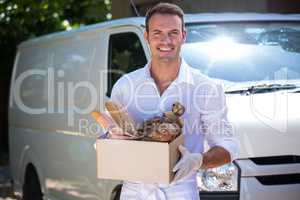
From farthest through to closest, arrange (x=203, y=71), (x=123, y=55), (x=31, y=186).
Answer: (x=31, y=186)
(x=123, y=55)
(x=203, y=71)

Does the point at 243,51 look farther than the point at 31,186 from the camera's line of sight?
No

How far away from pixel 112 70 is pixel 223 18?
1087 mm

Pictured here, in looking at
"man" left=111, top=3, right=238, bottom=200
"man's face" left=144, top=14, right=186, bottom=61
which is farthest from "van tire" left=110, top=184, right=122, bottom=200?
"man's face" left=144, top=14, right=186, bottom=61

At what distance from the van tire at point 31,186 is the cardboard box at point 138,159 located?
4.88 meters

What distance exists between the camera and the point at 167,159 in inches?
118

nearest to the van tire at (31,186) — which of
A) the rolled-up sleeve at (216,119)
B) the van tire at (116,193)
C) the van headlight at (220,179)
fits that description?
the van tire at (116,193)

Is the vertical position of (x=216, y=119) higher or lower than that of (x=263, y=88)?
lower

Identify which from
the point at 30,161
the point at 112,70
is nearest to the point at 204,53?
the point at 112,70

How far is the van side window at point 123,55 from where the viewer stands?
5.68m

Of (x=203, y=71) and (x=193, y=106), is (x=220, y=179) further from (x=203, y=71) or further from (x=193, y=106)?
(x=193, y=106)

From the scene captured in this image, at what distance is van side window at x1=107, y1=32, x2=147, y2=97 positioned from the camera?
224 inches

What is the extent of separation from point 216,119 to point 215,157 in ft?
0.64

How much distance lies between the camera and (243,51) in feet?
18.0

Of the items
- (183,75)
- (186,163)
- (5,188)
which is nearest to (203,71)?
(183,75)
